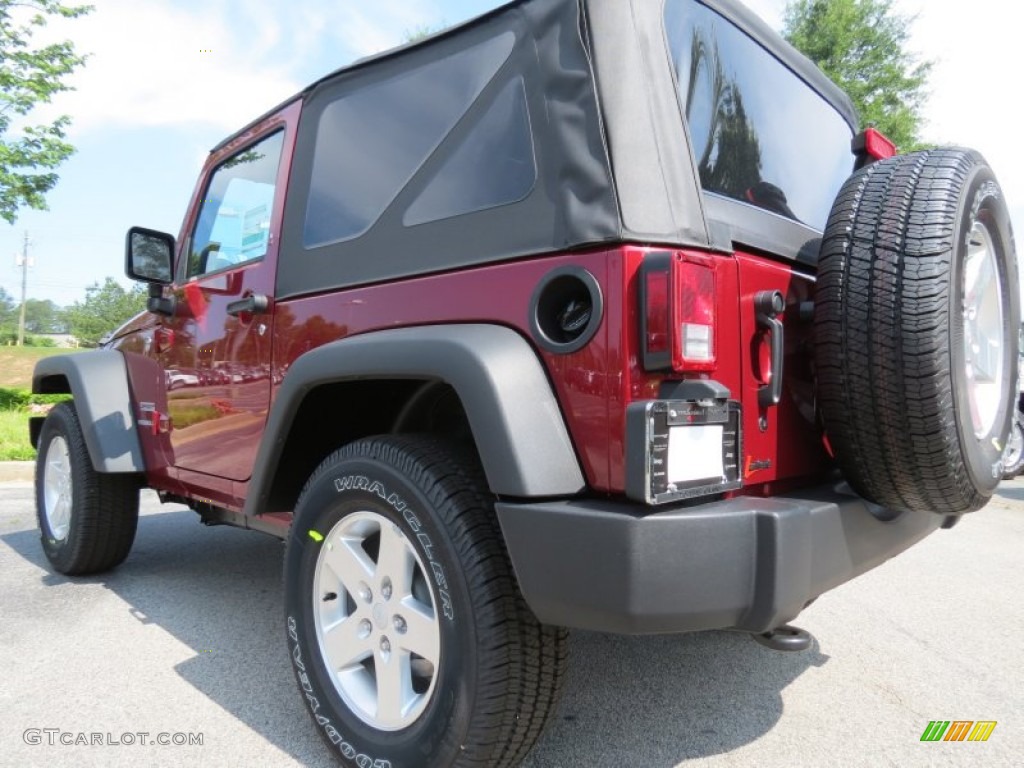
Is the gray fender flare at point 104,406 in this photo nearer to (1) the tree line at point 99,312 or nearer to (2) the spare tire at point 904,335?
(2) the spare tire at point 904,335

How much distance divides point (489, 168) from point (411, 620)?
3.84 feet

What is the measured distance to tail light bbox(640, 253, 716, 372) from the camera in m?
1.48

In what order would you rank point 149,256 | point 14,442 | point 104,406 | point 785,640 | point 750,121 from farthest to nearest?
point 14,442 → point 104,406 → point 149,256 → point 750,121 → point 785,640

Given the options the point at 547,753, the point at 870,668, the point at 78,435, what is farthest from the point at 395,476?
the point at 78,435

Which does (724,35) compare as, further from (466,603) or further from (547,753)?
(547,753)

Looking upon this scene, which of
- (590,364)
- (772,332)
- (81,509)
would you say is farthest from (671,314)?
(81,509)

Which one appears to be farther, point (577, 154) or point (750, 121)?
point (750, 121)

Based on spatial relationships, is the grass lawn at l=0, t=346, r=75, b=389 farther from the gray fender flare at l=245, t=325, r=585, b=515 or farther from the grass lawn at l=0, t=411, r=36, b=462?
the gray fender flare at l=245, t=325, r=585, b=515

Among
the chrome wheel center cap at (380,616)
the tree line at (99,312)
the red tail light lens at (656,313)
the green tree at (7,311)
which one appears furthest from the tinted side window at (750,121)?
the green tree at (7,311)

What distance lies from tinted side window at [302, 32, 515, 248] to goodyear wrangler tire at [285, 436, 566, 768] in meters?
0.77

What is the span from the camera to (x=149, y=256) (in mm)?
3240

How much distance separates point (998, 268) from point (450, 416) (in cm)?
172

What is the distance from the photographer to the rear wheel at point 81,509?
3.51m

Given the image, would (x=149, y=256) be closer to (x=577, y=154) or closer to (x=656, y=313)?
(x=577, y=154)
